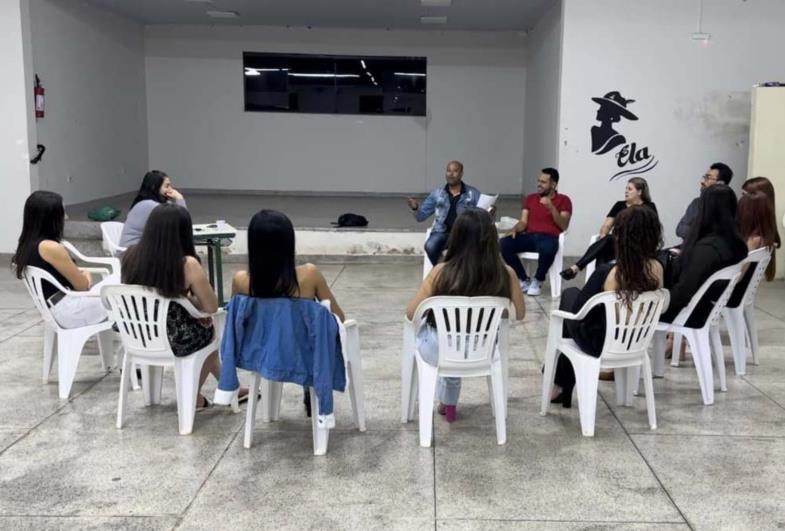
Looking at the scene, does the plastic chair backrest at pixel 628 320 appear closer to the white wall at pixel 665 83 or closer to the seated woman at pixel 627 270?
the seated woman at pixel 627 270

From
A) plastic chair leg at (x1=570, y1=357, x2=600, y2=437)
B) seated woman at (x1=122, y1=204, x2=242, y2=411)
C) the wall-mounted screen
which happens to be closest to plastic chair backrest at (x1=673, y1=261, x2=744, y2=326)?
plastic chair leg at (x1=570, y1=357, x2=600, y2=437)

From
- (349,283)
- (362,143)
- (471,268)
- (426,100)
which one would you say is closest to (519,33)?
(426,100)

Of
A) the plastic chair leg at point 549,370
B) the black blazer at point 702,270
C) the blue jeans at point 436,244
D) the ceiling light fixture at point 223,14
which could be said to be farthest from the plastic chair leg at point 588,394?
the ceiling light fixture at point 223,14

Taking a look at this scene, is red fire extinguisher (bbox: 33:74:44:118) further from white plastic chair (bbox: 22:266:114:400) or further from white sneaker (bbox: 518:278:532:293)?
white sneaker (bbox: 518:278:532:293)

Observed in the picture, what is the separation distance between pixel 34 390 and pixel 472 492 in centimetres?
250

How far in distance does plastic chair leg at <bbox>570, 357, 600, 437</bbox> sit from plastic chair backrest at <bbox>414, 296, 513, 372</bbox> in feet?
1.50

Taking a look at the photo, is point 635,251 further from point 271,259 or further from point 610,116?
point 610,116

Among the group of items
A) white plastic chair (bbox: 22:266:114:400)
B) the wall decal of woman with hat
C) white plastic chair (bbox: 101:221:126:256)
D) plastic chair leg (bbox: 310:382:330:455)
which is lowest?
plastic chair leg (bbox: 310:382:330:455)

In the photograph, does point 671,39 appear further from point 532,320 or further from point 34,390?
point 34,390

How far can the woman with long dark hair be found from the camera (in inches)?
116

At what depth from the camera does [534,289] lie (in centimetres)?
664

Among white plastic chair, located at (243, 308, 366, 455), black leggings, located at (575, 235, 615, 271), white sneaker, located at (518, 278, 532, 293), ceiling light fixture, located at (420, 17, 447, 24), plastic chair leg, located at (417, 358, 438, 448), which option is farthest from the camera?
ceiling light fixture, located at (420, 17, 447, 24)

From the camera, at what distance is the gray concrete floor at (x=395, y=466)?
2645 millimetres

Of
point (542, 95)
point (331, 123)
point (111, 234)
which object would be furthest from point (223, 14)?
point (111, 234)
